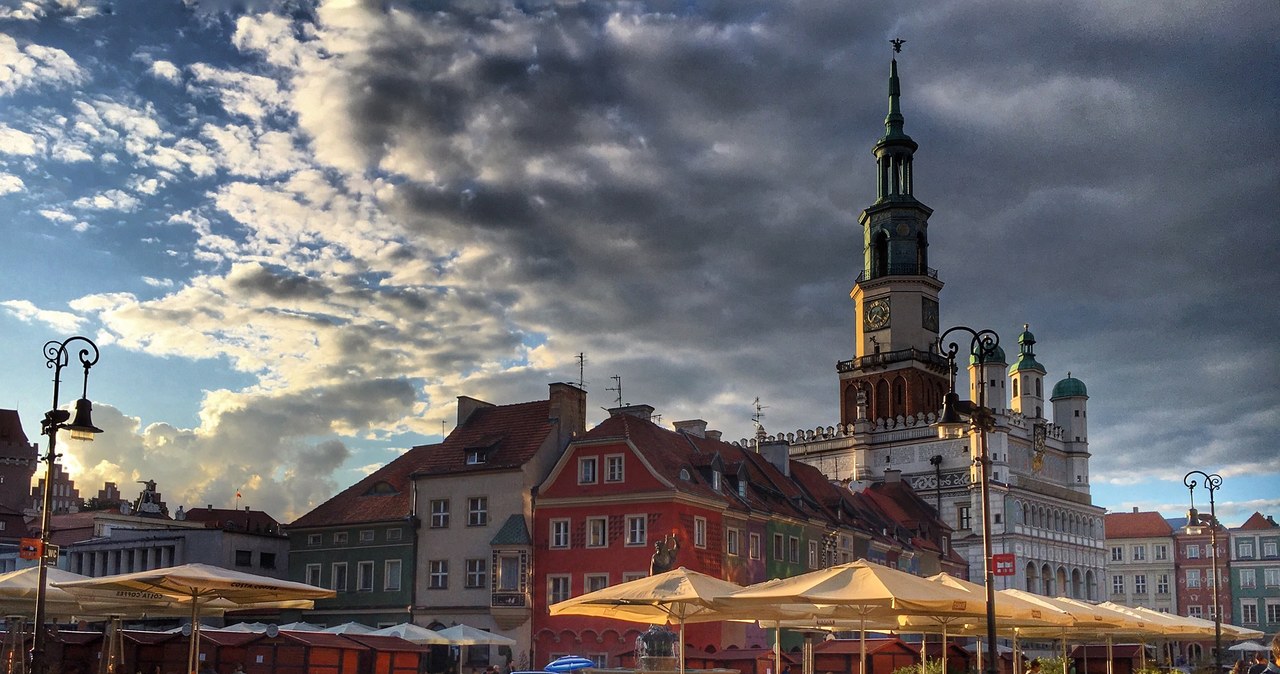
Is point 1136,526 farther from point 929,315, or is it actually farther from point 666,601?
point 666,601

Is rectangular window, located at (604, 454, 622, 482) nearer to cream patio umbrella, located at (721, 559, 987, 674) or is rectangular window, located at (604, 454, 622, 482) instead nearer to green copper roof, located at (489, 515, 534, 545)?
green copper roof, located at (489, 515, 534, 545)

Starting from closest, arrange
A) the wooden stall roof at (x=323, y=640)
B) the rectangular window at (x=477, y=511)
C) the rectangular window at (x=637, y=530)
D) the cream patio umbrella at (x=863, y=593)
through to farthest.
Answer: the cream patio umbrella at (x=863, y=593) < the wooden stall roof at (x=323, y=640) < the rectangular window at (x=637, y=530) < the rectangular window at (x=477, y=511)

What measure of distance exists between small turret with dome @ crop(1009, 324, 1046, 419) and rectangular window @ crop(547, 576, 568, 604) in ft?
204

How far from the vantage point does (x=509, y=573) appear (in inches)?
2109

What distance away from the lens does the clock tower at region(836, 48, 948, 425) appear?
10231 cm

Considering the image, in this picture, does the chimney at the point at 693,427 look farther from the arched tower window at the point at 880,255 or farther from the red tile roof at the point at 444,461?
the arched tower window at the point at 880,255

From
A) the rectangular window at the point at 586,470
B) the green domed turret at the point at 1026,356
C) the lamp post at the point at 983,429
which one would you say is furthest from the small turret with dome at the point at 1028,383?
the lamp post at the point at 983,429

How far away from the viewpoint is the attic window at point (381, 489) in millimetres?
59312

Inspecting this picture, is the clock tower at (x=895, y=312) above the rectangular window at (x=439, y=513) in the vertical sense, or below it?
above

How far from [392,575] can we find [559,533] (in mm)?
8230

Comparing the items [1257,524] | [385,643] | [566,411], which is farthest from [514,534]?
[1257,524]

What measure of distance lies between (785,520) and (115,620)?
3294 centimetres

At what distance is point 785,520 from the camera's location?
192 ft

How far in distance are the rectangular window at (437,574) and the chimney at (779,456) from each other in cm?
1876
